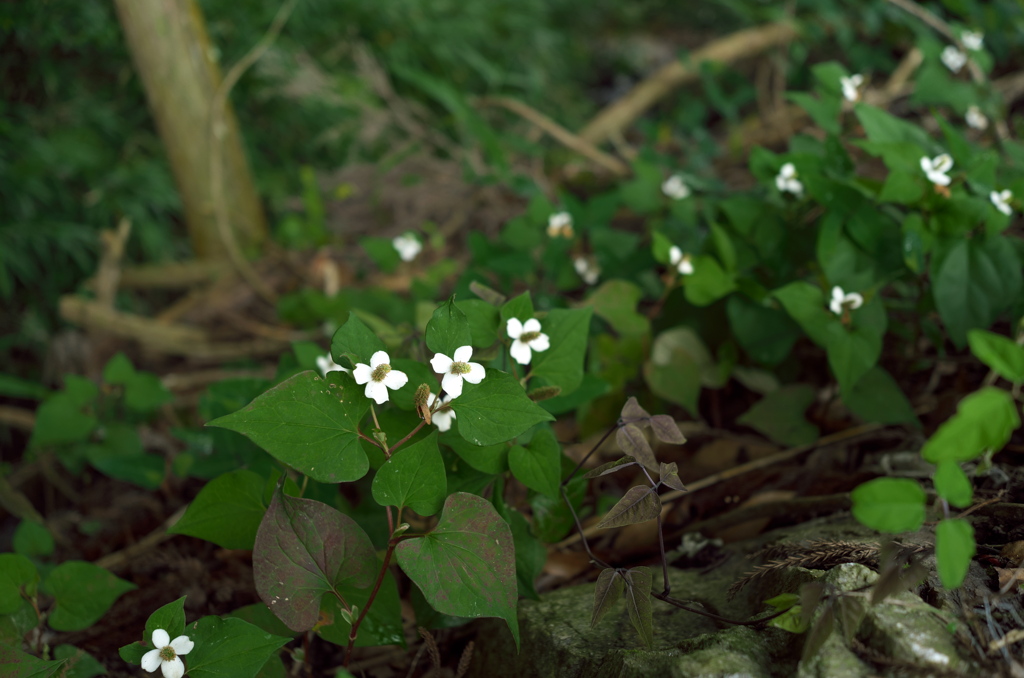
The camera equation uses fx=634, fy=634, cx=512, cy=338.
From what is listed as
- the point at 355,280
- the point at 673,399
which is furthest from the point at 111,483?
the point at 673,399

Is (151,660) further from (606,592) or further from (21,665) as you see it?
(606,592)

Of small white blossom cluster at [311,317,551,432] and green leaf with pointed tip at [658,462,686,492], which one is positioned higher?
small white blossom cluster at [311,317,551,432]

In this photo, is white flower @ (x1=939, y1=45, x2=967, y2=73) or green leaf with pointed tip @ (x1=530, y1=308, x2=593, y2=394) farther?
white flower @ (x1=939, y1=45, x2=967, y2=73)

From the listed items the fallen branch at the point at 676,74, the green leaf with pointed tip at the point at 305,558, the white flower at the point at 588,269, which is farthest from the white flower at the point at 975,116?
the green leaf with pointed tip at the point at 305,558

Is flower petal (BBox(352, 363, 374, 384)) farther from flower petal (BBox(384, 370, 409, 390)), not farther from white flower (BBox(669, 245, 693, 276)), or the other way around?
white flower (BBox(669, 245, 693, 276))

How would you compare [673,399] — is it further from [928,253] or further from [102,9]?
[102,9]

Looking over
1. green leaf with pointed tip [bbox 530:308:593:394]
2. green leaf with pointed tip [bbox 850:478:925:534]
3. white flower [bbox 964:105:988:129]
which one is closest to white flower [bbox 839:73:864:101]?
white flower [bbox 964:105:988:129]

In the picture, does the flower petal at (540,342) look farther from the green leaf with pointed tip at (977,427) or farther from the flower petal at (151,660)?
the flower petal at (151,660)
